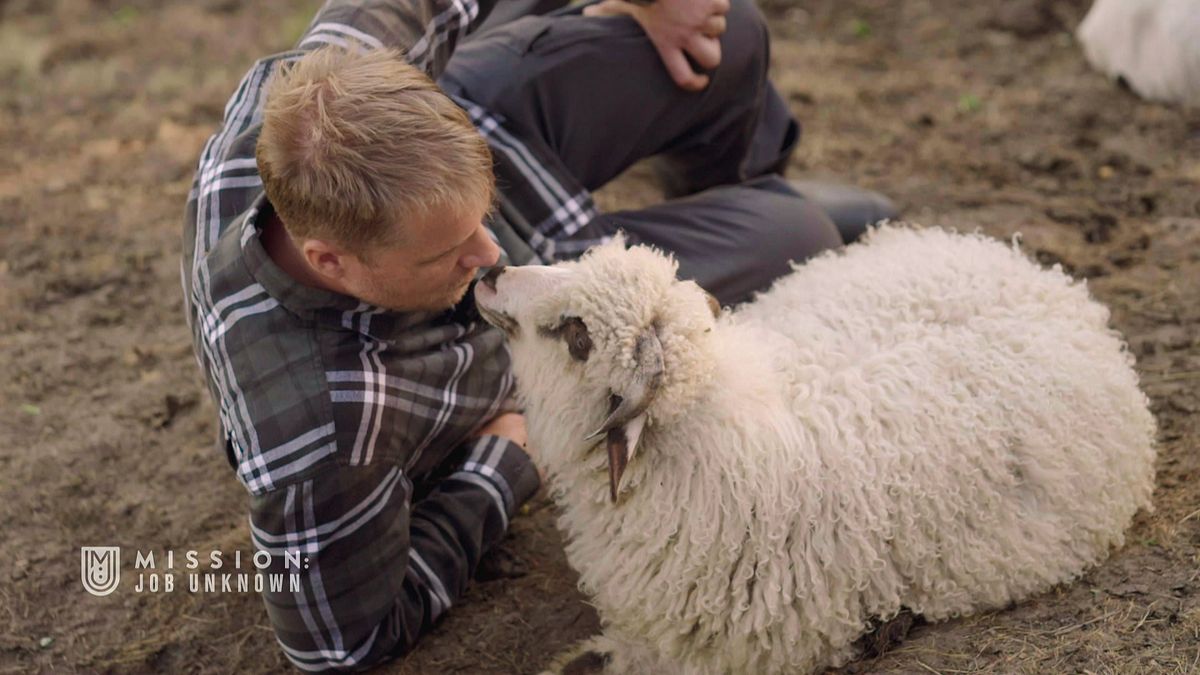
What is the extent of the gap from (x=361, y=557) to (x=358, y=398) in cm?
43

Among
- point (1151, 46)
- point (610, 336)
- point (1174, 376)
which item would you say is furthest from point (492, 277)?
point (1151, 46)

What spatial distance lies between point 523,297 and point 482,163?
362 mm

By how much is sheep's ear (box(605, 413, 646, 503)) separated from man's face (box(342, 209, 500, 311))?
54cm

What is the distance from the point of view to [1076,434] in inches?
116

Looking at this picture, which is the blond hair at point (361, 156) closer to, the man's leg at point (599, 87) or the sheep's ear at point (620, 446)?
the sheep's ear at point (620, 446)

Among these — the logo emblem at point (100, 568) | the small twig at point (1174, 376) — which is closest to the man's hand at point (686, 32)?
the small twig at point (1174, 376)

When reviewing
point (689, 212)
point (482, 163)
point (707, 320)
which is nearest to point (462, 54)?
point (689, 212)

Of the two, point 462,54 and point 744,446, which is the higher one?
point 462,54

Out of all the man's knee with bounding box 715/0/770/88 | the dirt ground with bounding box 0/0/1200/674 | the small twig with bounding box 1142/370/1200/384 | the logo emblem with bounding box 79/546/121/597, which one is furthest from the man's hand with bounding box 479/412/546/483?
the small twig with bounding box 1142/370/1200/384

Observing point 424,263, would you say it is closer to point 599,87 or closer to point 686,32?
point 599,87

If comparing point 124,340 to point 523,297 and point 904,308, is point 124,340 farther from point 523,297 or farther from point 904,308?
point 904,308

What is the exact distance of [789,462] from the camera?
2748 mm

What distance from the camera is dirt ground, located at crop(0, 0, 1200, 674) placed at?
126 inches

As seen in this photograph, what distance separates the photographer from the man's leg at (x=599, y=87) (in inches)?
140
